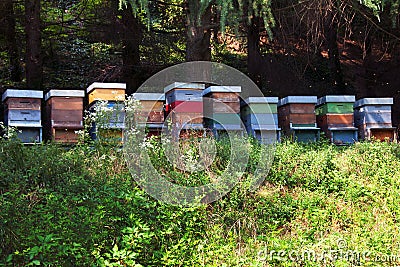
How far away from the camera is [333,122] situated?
375 inches

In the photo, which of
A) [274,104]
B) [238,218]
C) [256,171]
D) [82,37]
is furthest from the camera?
[82,37]

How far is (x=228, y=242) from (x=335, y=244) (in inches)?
40.9

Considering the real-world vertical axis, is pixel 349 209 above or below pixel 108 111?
below

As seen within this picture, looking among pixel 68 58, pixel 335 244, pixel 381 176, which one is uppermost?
pixel 68 58

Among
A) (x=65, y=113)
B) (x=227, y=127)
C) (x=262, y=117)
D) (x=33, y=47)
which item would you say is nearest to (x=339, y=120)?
(x=262, y=117)

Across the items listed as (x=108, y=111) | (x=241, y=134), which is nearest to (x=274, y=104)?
(x=241, y=134)

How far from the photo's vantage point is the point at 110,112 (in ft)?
24.0

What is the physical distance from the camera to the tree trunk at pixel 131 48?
11.9m

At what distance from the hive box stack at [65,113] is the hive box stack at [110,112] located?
0.24 m

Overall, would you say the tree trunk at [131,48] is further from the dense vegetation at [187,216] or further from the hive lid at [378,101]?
the dense vegetation at [187,216]

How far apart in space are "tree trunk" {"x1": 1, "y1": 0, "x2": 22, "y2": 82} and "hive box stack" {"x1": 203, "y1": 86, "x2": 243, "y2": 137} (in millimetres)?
5204

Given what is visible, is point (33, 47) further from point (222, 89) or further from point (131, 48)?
point (222, 89)

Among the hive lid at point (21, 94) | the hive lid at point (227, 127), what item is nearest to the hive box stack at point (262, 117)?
the hive lid at point (227, 127)

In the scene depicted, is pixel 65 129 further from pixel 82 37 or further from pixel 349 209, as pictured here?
pixel 82 37
